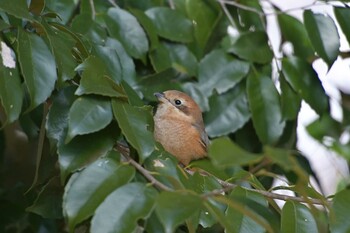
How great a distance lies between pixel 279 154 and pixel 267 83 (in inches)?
80.8

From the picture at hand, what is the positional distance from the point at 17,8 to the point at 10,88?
312 mm

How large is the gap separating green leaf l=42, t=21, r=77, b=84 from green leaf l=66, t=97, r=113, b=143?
0.27m

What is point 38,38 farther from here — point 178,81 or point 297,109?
point 297,109

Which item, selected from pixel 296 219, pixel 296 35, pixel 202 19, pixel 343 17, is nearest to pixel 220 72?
pixel 202 19

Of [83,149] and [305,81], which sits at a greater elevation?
[83,149]

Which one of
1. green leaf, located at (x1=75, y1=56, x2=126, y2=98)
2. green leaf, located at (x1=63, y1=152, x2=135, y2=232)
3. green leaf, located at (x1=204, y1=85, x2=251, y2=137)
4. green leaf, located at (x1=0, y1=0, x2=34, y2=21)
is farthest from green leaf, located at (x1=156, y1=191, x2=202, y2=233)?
green leaf, located at (x1=204, y1=85, x2=251, y2=137)

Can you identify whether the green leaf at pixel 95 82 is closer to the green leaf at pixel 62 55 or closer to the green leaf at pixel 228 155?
the green leaf at pixel 62 55

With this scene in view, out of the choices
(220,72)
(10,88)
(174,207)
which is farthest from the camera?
(220,72)

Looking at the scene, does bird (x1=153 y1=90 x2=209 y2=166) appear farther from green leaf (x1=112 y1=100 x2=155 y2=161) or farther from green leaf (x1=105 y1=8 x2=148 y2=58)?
green leaf (x1=112 y1=100 x2=155 y2=161)

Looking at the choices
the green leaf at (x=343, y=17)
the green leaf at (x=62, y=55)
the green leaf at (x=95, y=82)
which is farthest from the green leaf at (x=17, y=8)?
the green leaf at (x=343, y=17)

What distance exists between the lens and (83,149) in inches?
108

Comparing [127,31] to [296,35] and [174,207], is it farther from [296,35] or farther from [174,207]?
[174,207]

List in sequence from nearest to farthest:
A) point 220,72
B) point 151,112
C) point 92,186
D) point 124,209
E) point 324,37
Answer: point 124,209 → point 92,186 → point 151,112 → point 324,37 → point 220,72

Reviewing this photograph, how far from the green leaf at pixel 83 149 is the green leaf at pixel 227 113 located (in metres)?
1.47
